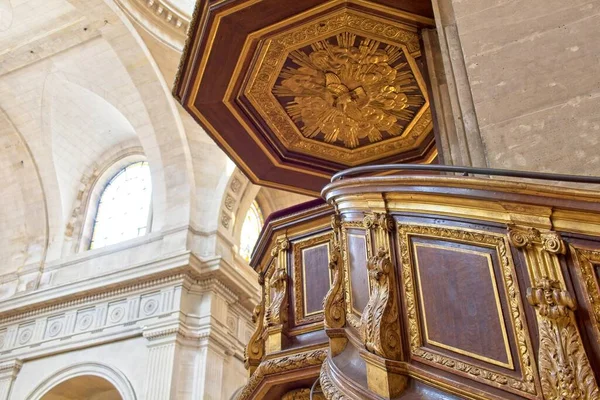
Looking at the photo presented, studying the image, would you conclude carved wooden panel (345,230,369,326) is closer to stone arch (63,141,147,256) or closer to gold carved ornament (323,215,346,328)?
gold carved ornament (323,215,346,328)

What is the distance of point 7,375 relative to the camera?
11.3 metres

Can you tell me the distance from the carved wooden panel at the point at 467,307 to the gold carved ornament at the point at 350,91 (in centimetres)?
340

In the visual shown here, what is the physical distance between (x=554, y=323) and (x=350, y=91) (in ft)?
14.2

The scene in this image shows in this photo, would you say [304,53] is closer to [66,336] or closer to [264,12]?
[264,12]

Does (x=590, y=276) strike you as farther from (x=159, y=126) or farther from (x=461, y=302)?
(x=159, y=126)

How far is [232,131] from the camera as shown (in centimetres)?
668

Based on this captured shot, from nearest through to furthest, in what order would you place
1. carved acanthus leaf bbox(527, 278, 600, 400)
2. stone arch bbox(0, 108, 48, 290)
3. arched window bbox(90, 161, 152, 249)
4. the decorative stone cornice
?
carved acanthus leaf bbox(527, 278, 600, 400) < the decorative stone cornice < arched window bbox(90, 161, 152, 249) < stone arch bbox(0, 108, 48, 290)

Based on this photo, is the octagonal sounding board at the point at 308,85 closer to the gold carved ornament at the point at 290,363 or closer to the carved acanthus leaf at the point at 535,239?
the gold carved ornament at the point at 290,363

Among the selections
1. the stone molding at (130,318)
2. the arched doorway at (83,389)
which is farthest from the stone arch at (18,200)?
the arched doorway at (83,389)

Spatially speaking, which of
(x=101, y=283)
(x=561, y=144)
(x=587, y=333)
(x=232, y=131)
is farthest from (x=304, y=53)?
(x=101, y=283)

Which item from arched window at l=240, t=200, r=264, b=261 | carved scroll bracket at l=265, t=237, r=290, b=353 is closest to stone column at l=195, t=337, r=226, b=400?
arched window at l=240, t=200, r=264, b=261

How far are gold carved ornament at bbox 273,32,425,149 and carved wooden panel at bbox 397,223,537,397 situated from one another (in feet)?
11.1

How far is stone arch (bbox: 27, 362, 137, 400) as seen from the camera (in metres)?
10.1

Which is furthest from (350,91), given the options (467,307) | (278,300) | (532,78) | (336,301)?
(467,307)
